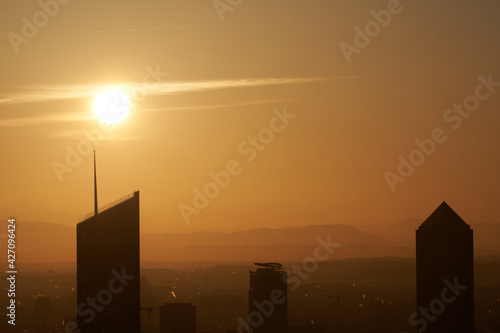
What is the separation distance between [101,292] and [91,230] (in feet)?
49.8

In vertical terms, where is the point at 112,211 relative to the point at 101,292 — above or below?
above

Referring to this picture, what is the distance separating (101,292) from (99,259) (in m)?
7.38

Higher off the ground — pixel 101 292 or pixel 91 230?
pixel 91 230

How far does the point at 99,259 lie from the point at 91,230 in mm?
8594

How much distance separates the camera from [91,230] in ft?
639

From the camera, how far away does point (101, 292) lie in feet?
655

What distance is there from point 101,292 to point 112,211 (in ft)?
60.1

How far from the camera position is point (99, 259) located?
200 m

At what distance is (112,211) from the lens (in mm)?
199000

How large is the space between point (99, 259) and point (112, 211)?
11198mm
